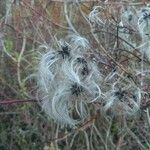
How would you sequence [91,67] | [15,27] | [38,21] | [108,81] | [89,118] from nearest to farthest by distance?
1. [91,67]
2. [108,81]
3. [89,118]
4. [38,21]
5. [15,27]

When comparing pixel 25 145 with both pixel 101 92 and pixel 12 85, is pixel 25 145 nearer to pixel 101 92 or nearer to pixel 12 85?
pixel 12 85

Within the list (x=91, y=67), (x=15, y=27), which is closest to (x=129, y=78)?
(x=91, y=67)

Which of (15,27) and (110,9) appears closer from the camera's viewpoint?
(110,9)

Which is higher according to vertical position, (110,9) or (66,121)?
(110,9)

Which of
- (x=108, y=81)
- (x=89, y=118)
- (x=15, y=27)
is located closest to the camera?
(x=108, y=81)
